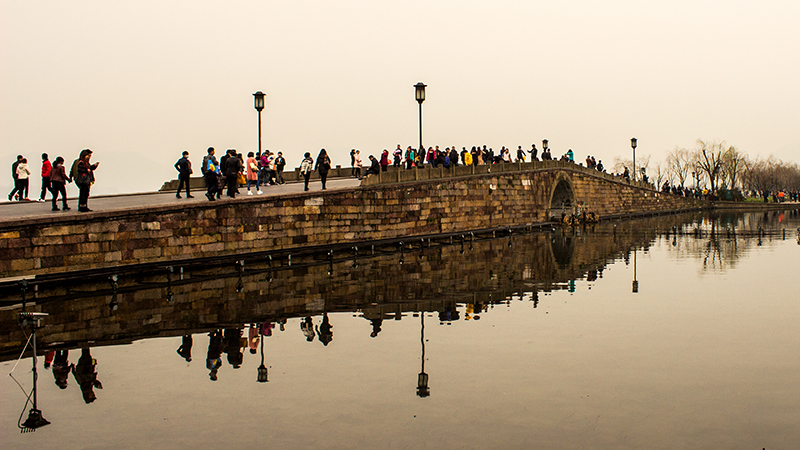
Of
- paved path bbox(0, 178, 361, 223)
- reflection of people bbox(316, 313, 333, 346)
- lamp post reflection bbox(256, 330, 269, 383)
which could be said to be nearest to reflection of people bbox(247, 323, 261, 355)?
lamp post reflection bbox(256, 330, 269, 383)

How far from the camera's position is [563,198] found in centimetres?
4328

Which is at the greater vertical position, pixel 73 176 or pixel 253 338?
pixel 73 176

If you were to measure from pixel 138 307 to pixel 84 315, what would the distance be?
97cm

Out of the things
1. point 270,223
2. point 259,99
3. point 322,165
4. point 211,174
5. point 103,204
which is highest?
point 259,99

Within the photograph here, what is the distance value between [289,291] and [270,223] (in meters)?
6.19

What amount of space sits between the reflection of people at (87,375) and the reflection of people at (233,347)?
1594 millimetres

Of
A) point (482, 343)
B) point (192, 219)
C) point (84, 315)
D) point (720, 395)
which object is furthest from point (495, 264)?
point (720, 395)

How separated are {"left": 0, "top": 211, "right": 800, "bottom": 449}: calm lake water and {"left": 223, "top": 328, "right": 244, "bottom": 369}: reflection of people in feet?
0.16

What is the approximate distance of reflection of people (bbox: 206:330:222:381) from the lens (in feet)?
28.7

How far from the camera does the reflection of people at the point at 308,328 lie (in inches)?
420

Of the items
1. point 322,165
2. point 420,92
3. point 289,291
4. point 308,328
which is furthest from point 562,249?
point 308,328

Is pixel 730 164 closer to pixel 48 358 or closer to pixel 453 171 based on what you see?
pixel 453 171

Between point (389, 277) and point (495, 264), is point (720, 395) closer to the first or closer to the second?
point (389, 277)

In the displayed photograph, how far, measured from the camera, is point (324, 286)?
15.4 metres
